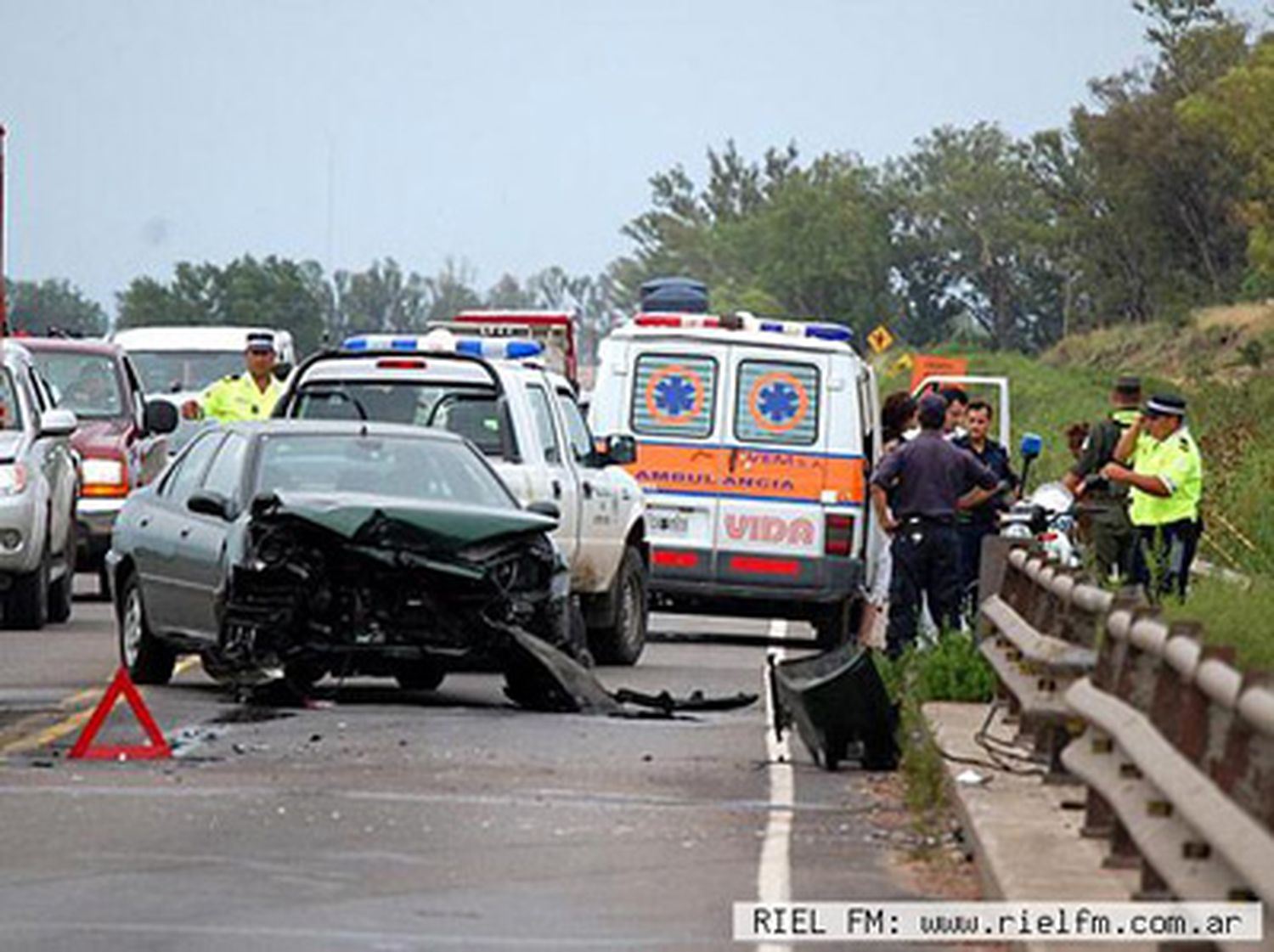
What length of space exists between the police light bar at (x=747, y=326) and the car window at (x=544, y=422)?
4727 millimetres

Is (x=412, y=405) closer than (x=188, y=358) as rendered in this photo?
Yes

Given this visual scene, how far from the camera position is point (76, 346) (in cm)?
2870

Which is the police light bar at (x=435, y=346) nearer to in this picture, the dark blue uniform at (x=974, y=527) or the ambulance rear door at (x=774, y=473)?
the dark blue uniform at (x=974, y=527)

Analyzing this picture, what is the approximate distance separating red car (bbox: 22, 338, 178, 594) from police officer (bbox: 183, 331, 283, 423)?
1.34 m

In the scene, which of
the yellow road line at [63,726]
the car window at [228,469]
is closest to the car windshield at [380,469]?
the car window at [228,469]

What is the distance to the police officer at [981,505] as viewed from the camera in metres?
22.3

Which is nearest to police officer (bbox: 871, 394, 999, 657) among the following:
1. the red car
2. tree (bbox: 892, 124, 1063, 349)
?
the red car

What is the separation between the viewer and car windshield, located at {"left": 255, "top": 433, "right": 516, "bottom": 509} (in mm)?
19359

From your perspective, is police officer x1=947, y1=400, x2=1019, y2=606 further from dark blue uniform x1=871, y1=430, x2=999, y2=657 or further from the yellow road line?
the yellow road line

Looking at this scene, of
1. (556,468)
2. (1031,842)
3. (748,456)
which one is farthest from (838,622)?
(1031,842)

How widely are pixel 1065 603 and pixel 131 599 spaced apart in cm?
715

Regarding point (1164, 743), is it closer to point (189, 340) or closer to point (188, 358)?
point (188, 358)

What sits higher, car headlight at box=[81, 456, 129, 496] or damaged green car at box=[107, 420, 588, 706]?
damaged green car at box=[107, 420, 588, 706]

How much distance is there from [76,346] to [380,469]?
9.67 metres
